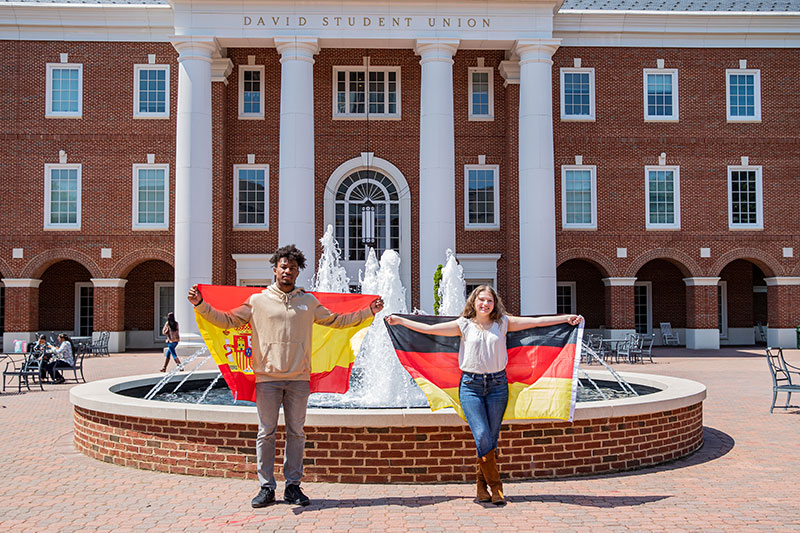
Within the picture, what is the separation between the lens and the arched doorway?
29.6 meters

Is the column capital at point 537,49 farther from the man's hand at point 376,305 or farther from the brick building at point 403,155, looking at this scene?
the man's hand at point 376,305

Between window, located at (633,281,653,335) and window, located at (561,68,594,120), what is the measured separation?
25.8 feet

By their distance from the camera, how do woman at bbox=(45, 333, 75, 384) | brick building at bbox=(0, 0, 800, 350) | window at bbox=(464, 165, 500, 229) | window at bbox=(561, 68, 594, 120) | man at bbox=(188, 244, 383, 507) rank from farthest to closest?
window at bbox=(464, 165, 500, 229) → window at bbox=(561, 68, 594, 120) → brick building at bbox=(0, 0, 800, 350) → woman at bbox=(45, 333, 75, 384) → man at bbox=(188, 244, 383, 507)

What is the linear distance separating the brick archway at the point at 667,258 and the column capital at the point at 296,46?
47.4 ft

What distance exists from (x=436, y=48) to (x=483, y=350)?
21.8 metres

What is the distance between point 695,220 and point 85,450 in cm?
2636

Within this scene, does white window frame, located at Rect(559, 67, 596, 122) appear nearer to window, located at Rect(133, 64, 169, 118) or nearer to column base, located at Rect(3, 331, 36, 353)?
window, located at Rect(133, 64, 169, 118)

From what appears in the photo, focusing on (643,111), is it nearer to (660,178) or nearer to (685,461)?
(660,178)

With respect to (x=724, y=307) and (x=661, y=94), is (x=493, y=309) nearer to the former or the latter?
(x=661, y=94)

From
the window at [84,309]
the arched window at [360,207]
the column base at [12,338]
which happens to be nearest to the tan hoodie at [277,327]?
the arched window at [360,207]

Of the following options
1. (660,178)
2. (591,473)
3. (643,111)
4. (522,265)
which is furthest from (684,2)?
(591,473)

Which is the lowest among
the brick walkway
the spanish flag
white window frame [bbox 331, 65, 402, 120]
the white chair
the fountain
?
the white chair

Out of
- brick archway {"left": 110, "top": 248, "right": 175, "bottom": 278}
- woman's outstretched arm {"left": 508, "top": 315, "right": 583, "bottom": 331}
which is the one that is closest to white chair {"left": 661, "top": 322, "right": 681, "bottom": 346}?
brick archway {"left": 110, "top": 248, "right": 175, "bottom": 278}

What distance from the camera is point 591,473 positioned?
768 centimetres
